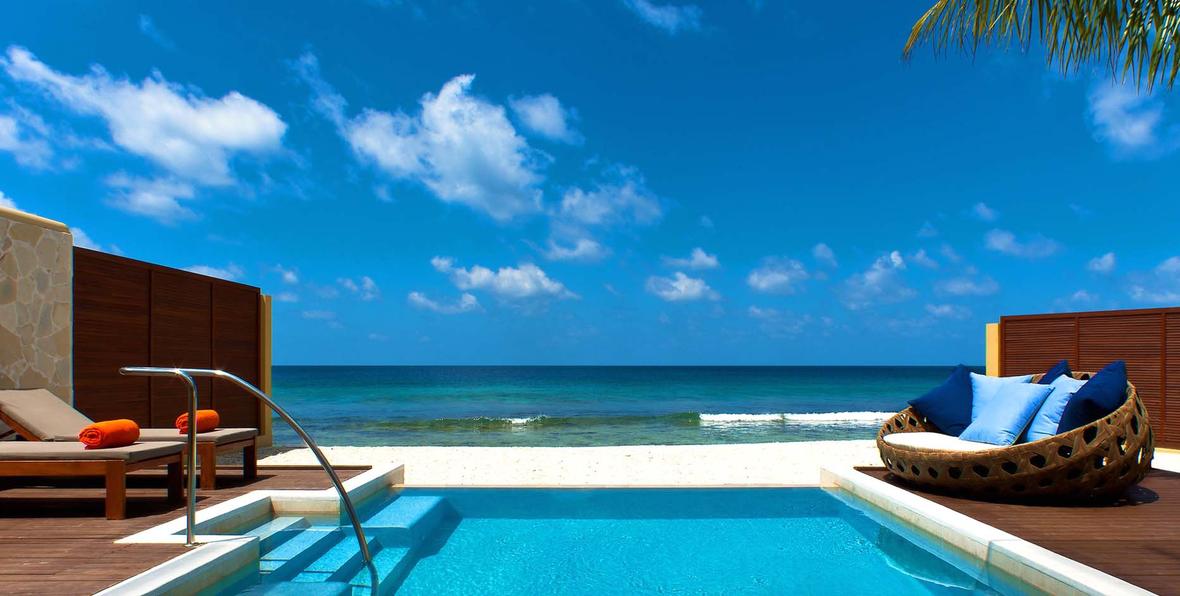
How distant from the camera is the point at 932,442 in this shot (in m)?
4.86

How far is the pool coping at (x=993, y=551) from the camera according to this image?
2.80 meters

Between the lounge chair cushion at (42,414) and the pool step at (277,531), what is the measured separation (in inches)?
60.5

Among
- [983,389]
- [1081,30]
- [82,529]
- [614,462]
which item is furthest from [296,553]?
[1081,30]

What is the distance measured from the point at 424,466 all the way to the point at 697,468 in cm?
316

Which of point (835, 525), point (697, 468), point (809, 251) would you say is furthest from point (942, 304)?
point (835, 525)

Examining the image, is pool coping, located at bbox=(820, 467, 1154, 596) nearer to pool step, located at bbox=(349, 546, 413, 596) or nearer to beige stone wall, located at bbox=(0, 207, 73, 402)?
pool step, located at bbox=(349, 546, 413, 596)

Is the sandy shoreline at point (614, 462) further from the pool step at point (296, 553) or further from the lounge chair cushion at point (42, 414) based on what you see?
the pool step at point (296, 553)

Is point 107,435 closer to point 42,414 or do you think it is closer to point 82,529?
point 82,529

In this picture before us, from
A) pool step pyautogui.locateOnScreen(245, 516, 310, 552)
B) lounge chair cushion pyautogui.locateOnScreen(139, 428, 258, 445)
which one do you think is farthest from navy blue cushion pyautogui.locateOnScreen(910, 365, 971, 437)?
lounge chair cushion pyautogui.locateOnScreen(139, 428, 258, 445)

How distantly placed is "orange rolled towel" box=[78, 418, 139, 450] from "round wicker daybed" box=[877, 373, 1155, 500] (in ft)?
16.9

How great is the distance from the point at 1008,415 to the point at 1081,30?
295 cm

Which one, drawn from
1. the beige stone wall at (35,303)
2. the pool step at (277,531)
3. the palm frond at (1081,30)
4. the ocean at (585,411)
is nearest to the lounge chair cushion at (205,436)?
the pool step at (277,531)

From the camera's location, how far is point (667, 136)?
3023 cm

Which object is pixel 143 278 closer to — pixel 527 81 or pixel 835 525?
pixel 835 525
